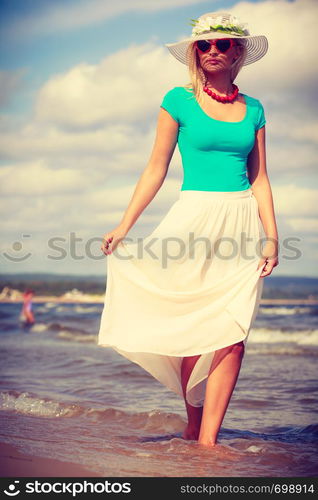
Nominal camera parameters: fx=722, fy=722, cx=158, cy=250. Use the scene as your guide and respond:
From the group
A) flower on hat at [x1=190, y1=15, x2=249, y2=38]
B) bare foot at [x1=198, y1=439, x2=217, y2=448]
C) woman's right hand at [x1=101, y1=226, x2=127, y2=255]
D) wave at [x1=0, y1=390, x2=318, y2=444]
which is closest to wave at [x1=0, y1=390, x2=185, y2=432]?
wave at [x1=0, y1=390, x2=318, y2=444]

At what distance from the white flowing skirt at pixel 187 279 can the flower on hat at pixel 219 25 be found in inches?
31.6

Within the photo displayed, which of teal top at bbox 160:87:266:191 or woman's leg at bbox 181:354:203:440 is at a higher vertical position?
teal top at bbox 160:87:266:191

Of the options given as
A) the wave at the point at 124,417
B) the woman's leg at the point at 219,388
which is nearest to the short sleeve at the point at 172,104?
the woman's leg at the point at 219,388

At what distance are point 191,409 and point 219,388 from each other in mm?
489

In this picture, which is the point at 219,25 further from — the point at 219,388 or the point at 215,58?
the point at 219,388

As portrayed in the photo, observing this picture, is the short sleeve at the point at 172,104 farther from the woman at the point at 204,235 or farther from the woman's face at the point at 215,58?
the woman's face at the point at 215,58

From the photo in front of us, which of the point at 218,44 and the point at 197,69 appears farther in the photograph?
the point at 197,69

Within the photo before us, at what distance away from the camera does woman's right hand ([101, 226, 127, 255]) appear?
3.60 m

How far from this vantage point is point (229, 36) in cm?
354

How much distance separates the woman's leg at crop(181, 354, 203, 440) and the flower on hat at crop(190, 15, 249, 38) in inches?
66.4

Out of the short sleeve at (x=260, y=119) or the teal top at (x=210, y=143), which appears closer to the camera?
the teal top at (x=210, y=143)

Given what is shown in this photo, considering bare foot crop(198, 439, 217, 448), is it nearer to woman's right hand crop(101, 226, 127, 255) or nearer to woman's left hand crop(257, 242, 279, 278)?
woman's left hand crop(257, 242, 279, 278)

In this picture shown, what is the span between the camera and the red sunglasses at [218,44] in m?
3.55

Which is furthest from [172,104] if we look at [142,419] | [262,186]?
[142,419]
